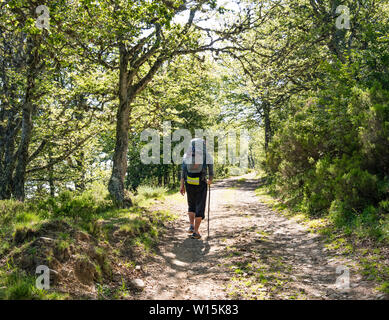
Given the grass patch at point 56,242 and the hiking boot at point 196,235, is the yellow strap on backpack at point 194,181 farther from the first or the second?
the grass patch at point 56,242

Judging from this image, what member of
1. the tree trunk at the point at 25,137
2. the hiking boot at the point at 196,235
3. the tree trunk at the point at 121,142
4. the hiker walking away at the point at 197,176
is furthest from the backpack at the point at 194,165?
the tree trunk at the point at 25,137

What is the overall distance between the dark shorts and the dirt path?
723 millimetres

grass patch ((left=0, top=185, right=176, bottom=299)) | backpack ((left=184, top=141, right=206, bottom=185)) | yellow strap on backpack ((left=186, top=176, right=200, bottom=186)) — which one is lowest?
grass patch ((left=0, top=185, right=176, bottom=299))

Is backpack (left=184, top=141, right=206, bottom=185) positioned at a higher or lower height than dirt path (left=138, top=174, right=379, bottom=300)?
higher

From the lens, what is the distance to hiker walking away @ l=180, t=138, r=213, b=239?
22.5 feet

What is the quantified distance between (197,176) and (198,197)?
0.53 m

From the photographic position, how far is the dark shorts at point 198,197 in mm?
6870

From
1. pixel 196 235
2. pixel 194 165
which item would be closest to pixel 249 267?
pixel 196 235

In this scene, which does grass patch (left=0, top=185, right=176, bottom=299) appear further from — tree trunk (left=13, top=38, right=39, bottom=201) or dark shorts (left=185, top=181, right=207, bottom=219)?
tree trunk (left=13, top=38, right=39, bottom=201)

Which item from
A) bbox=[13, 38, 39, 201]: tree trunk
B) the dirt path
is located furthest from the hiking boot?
bbox=[13, 38, 39, 201]: tree trunk
